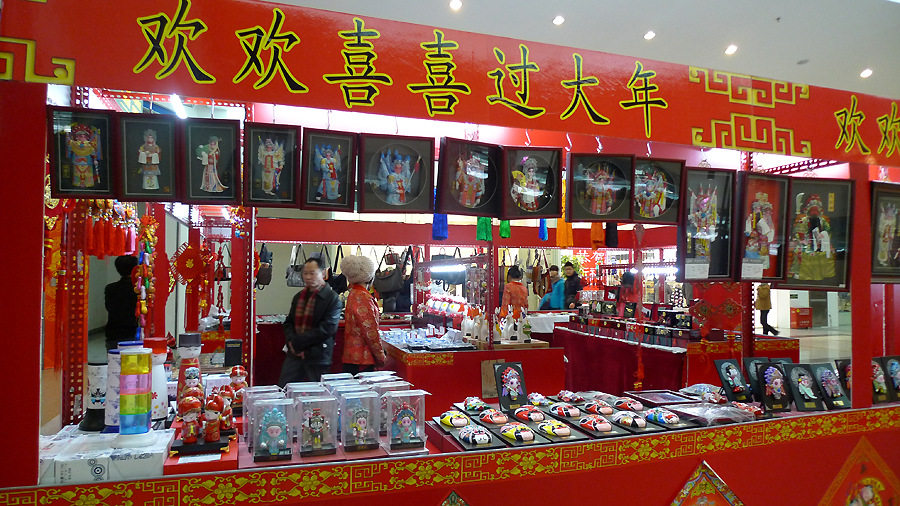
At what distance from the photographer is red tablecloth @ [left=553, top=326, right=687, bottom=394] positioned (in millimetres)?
5422

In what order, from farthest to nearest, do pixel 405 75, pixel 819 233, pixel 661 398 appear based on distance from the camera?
pixel 661 398 → pixel 819 233 → pixel 405 75

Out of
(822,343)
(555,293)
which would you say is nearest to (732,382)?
(555,293)

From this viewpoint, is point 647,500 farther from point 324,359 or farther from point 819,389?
point 324,359

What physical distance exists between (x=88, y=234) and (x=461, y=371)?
328cm

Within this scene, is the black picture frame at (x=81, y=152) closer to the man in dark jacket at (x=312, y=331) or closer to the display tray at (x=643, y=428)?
the man in dark jacket at (x=312, y=331)

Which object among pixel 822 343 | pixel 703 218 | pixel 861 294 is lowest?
pixel 822 343

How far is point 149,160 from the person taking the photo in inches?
83.7

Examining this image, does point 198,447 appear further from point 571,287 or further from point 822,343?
point 822,343

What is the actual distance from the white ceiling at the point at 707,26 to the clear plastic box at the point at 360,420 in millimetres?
5611

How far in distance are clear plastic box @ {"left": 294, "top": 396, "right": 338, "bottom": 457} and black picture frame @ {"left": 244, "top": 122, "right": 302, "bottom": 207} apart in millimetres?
856

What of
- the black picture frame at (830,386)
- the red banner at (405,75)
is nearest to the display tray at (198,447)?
the red banner at (405,75)

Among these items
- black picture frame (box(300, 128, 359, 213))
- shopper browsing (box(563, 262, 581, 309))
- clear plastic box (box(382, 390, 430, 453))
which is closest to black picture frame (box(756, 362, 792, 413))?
clear plastic box (box(382, 390, 430, 453))

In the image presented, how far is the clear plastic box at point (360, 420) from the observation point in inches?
88.1

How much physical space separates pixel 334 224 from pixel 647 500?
22.9ft
